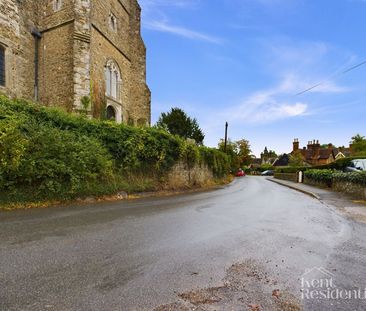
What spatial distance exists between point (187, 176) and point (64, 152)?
8.88m

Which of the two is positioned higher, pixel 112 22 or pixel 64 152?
pixel 112 22

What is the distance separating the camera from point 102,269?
323 cm

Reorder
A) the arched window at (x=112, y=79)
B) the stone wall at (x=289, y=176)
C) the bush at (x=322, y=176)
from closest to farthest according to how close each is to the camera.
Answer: the bush at (x=322, y=176) → the arched window at (x=112, y=79) → the stone wall at (x=289, y=176)

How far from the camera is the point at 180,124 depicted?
3962 cm

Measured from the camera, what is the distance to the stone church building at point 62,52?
16.5 m

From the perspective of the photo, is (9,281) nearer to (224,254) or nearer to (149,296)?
(149,296)

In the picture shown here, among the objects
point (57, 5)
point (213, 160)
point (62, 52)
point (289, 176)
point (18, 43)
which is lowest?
point (289, 176)

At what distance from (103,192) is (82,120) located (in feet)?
10.5

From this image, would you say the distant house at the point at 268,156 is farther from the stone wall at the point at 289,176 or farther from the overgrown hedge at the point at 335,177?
the overgrown hedge at the point at 335,177

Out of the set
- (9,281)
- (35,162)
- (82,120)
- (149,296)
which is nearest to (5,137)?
(35,162)

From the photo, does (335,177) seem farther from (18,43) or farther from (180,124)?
(180,124)

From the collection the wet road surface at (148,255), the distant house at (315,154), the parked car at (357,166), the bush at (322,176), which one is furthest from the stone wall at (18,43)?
the distant house at (315,154)

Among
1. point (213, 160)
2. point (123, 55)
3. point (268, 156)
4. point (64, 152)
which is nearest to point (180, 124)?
point (123, 55)

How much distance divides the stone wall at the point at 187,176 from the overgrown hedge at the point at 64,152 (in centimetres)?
183
